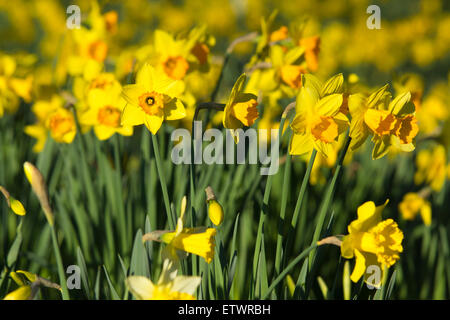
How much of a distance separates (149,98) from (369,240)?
1.94 feet

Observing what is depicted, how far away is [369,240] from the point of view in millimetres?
1109

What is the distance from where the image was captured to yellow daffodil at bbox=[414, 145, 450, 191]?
6.74ft

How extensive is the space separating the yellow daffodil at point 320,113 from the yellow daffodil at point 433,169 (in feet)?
3.29

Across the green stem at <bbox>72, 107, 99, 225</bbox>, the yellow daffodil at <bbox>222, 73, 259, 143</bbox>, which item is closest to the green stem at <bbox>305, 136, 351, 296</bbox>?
the yellow daffodil at <bbox>222, 73, 259, 143</bbox>

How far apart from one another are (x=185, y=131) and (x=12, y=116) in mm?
1082

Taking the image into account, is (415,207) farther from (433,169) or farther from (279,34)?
(279,34)

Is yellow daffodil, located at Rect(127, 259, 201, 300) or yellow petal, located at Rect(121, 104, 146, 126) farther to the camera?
yellow petal, located at Rect(121, 104, 146, 126)

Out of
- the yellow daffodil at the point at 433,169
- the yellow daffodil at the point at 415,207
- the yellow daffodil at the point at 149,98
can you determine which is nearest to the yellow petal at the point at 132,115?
the yellow daffodil at the point at 149,98

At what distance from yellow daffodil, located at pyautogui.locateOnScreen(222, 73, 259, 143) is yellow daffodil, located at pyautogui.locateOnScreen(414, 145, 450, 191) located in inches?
43.1

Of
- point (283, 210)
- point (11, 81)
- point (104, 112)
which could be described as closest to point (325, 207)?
point (283, 210)

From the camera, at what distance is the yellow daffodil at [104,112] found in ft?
5.26

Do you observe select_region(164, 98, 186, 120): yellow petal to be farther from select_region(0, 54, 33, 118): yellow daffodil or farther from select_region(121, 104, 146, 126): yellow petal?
select_region(0, 54, 33, 118): yellow daffodil

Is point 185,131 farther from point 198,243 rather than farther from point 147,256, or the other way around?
point 198,243

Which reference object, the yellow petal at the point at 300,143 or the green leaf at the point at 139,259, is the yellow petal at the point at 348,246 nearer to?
the yellow petal at the point at 300,143
